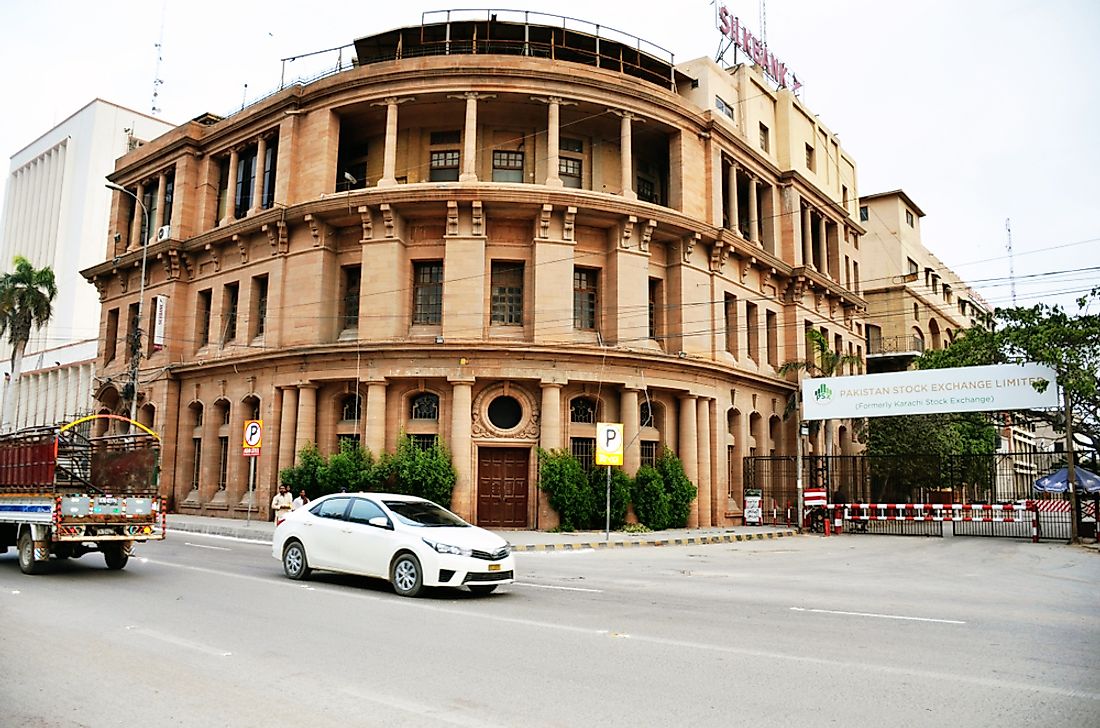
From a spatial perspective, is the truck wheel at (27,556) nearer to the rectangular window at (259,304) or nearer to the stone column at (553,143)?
the rectangular window at (259,304)

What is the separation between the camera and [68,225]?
238 feet

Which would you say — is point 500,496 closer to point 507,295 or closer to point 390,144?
point 507,295

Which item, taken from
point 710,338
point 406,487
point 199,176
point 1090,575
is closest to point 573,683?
point 1090,575

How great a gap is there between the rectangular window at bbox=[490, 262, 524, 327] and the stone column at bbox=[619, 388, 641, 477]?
15.1 ft

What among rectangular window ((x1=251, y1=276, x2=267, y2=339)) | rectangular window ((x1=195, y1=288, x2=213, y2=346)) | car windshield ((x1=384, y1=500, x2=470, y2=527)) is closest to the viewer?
car windshield ((x1=384, y1=500, x2=470, y2=527))

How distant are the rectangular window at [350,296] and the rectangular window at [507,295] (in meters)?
5.30

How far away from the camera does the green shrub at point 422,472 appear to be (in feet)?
82.2

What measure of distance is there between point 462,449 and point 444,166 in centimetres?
1121

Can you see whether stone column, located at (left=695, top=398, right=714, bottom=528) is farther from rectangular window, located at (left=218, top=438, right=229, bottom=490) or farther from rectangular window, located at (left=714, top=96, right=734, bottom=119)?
rectangular window, located at (left=218, top=438, right=229, bottom=490)

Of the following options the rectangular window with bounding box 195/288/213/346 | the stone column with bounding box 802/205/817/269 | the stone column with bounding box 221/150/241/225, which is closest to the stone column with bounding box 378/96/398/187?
the stone column with bounding box 221/150/241/225

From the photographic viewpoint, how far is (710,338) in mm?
31000

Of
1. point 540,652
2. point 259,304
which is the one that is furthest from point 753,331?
point 540,652

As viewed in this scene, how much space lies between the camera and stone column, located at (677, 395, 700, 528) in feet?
95.9

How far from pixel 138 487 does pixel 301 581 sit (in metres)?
3.82
